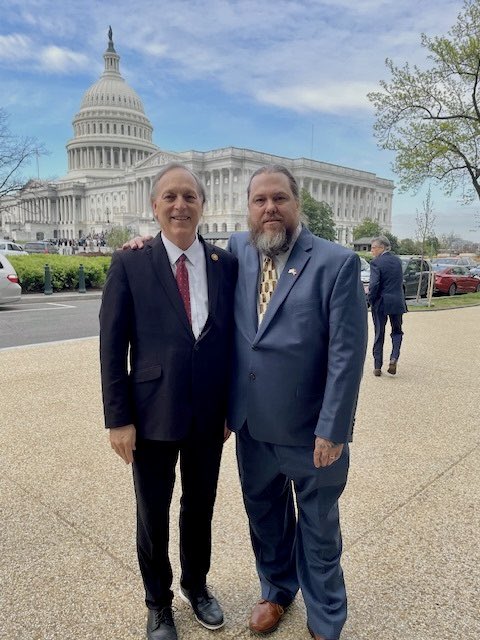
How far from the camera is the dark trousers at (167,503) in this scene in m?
2.50

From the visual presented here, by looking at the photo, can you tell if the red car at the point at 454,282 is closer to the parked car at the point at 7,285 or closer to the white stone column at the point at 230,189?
the parked car at the point at 7,285

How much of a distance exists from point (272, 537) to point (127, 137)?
4867 inches

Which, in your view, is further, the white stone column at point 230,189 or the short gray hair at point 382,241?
the white stone column at point 230,189

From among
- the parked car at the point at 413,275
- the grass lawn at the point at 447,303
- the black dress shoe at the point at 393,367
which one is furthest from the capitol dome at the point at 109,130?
the black dress shoe at the point at 393,367

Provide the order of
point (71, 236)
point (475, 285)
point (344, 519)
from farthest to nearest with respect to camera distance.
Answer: point (71, 236) < point (475, 285) < point (344, 519)

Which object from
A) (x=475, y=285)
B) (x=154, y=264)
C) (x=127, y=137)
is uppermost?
(x=127, y=137)

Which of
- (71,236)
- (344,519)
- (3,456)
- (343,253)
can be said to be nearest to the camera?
(343,253)

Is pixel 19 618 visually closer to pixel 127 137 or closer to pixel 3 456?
pixel 3 456

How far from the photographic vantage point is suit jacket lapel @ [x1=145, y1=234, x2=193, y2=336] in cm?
239

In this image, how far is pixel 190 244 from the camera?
8.30 feet

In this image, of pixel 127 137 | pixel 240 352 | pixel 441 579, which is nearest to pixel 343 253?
pixel 240 352

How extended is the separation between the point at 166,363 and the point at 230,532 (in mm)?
1661

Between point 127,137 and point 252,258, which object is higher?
point 127,137

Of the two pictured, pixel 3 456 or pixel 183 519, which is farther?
pixel 3 456
